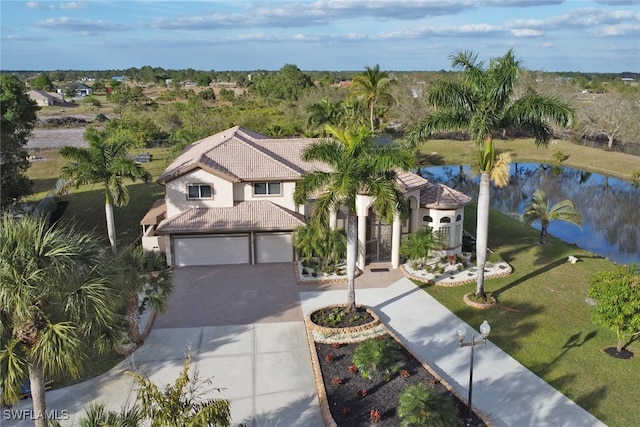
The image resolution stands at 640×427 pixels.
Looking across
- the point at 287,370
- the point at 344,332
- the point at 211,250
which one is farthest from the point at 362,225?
the point at 287,370

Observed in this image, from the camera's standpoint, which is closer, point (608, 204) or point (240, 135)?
point (240, 135)

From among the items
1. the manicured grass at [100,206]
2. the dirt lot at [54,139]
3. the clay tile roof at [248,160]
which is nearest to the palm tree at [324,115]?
the clay tile roof at [248,160]

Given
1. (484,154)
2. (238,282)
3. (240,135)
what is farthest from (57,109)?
(484,154)

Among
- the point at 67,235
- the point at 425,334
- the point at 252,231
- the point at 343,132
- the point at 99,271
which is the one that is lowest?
the point at 425,334

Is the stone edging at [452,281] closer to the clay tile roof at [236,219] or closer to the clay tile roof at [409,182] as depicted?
the clay tile roof at [409,182]

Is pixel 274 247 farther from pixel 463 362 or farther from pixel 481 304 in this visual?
pixel 463 362

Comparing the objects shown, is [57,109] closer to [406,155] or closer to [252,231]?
[252,231]
